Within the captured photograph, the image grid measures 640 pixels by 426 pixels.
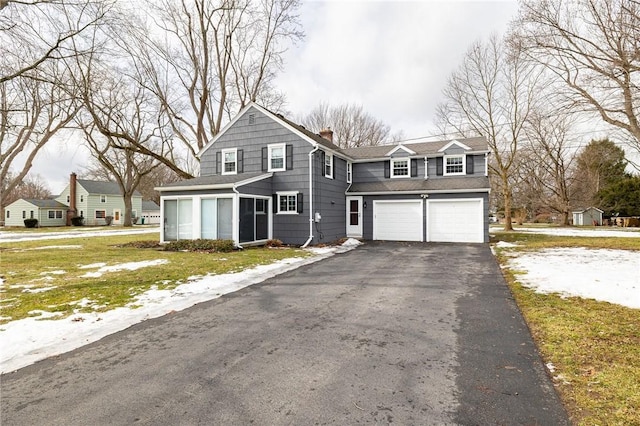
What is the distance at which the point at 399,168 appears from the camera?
19359 mm

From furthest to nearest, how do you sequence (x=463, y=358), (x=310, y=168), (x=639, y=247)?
1. (x=310, y=168)
2. (x=639, y=247)
3. (x=463, y=358)

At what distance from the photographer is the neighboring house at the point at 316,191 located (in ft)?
47.4

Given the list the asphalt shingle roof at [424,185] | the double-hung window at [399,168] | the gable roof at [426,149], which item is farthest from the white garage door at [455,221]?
the gable roof at [426,149]

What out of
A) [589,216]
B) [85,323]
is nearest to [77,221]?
[85,323]

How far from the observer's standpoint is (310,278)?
8.16 metres

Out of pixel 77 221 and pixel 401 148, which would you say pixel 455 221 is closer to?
pixel 401 148

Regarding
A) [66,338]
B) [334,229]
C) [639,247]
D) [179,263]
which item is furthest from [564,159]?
[66,338]

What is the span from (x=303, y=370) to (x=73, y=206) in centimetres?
4831

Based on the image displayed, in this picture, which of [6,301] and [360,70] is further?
[360,70]

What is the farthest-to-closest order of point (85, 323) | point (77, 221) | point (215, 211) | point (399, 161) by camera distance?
point (77, 221)
point (399, 161)
point (215, 211)
point (85, 323)

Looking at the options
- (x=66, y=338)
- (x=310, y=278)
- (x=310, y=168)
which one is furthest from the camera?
(x=310, y=168)

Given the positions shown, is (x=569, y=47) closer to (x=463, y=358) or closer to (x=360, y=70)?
(x=360, y=70)

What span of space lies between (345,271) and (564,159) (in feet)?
120

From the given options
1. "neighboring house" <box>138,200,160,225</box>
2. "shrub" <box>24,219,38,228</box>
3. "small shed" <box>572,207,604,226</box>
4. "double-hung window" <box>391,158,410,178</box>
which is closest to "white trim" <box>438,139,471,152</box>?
"double-hung window" <box>391,158,410,178</box>
